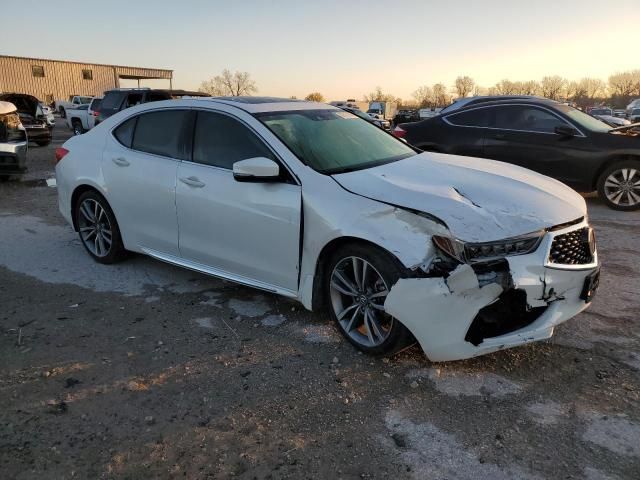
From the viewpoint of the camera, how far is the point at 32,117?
1666 centimetres

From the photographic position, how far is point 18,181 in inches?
411

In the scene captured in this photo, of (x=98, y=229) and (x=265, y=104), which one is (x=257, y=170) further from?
(x=98, y=229)

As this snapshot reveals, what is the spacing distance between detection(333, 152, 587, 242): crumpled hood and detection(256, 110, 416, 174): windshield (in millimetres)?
200

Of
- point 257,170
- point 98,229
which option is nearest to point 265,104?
point 257,170

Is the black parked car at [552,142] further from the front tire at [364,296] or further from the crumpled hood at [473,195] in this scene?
the front tire at [364,296]

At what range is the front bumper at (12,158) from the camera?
30.0 ft

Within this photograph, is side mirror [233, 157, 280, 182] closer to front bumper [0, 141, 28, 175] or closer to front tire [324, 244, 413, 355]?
front tire [324, 244, 413, 355]

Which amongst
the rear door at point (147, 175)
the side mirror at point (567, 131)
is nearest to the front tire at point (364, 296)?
the rear door at point (147, 175)

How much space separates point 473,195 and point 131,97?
48.1ft

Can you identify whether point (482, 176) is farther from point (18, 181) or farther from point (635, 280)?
point (18, 181)

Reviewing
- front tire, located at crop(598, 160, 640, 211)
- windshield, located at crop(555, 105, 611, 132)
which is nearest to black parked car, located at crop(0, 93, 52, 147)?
windshield, located at crop(555, 105, 611, 132)

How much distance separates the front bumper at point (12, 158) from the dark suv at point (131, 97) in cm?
574

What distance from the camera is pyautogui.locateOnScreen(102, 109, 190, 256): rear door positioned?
14.3 ft

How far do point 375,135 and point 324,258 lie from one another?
1.61 m
